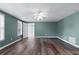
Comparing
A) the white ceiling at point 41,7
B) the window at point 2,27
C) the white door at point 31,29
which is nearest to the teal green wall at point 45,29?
the white door at point 31,29

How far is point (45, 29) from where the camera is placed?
15.0 metres

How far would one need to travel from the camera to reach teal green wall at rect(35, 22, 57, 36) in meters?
14.9

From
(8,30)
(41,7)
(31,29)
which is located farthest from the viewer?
(31,29)

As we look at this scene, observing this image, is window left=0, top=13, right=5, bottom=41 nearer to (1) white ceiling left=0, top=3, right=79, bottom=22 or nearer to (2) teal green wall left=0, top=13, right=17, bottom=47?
(2) teal green wall left=0, top=13, right=17, bottom=47

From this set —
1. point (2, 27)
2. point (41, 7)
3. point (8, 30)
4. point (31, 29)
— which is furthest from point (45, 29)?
point (41, 7)

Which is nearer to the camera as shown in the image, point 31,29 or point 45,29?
point 45,29

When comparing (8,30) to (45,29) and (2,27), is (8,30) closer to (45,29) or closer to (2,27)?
(2,27)

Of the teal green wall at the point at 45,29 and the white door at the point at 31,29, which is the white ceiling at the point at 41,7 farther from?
the white door at the point at 31,29

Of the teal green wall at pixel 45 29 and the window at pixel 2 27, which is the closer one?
the window at pixel 2 27

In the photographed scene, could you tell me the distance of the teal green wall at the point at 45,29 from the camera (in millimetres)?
14906

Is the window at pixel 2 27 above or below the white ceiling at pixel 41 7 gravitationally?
below

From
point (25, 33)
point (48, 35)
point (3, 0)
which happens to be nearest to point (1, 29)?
point (3, 0)

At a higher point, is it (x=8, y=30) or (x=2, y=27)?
(x=2, y=27)

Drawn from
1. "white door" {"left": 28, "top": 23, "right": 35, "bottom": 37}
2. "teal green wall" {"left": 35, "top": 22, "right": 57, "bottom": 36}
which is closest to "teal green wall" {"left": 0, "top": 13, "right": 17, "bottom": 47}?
"white door" {"left": 28, "top": 23, "right": 35, "bottom": 37}
